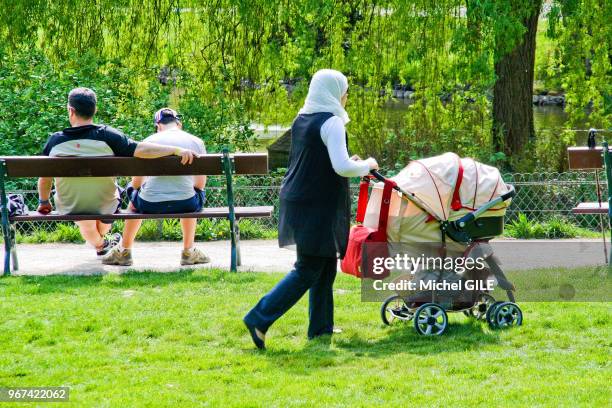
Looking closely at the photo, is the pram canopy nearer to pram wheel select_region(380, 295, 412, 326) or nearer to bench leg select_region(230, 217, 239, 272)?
pram wheel select_region(380, 295, 412, 326)

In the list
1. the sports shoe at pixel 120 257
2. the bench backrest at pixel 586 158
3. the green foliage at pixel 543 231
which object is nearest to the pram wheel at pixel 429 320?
the bench backrest at pixel 586 158

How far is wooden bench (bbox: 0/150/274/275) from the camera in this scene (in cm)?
829

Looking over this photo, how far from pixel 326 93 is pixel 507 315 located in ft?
5.82

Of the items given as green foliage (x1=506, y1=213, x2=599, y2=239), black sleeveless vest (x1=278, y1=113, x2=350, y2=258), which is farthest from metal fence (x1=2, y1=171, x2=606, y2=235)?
black sleeveless vest (x1=278, y1=113, x2=350, y2=258)

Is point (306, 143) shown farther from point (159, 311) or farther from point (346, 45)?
point (346, 45)

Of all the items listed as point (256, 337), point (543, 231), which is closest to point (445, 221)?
point (256, 337)

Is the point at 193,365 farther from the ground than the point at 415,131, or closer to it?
closer to it

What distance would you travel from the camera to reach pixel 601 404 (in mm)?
5066

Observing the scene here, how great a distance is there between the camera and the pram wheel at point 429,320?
260 inches

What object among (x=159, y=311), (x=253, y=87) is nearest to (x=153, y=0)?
(x=253, y=87)

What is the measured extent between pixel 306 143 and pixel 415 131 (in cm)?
786

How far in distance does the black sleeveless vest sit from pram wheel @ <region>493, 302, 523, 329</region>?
43.2 inches

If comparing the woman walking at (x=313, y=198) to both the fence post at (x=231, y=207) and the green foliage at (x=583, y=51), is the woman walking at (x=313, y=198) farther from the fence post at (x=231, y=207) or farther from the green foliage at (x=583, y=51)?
the green foliage at (x=583, y=51)

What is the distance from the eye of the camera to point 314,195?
633cm
